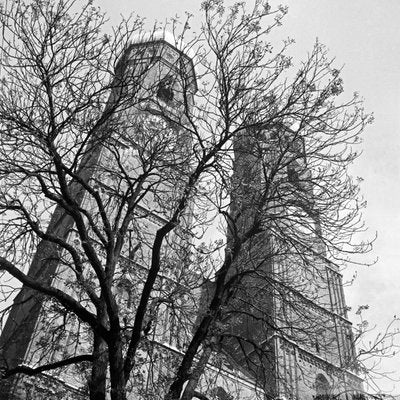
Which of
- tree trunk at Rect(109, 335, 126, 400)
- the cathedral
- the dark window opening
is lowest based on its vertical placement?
tree trunk at Rect(109, 335, 126, 400)

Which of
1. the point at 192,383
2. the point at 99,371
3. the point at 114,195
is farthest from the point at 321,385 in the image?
the point at 99,371

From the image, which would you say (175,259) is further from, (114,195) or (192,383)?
(192,383)

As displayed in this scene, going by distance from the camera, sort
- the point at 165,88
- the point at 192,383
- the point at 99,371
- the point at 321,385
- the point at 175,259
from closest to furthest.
Result: the point at 99,371
the point at 192,383
the point at 165,88
the point at 175,259
the point at 321,385

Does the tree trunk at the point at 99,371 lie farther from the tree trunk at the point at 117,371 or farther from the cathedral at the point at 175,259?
the cathedral at the point at 175,259

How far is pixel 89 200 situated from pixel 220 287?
750 centimetres

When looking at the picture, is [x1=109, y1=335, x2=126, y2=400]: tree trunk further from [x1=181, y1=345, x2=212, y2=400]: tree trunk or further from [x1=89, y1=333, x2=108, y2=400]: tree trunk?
[x1=181, y1=345, x2=212, y2=400]: tree trunk

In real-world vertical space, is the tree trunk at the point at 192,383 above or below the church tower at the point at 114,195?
below

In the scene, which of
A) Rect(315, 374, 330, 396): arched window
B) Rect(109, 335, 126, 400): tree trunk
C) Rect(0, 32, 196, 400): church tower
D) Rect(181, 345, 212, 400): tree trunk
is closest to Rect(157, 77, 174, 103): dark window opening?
Rect(0, 32, 196, 400): church tower

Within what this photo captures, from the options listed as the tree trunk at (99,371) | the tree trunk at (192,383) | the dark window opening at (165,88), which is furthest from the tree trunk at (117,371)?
the dark window opening at (165,88)

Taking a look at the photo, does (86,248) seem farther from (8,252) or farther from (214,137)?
(214,137)

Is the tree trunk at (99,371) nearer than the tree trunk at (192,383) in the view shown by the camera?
Yes

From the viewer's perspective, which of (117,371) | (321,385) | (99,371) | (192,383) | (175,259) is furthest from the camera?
(321,385)

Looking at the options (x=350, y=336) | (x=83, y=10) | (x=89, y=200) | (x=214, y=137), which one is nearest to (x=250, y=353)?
(x=350, y=336)

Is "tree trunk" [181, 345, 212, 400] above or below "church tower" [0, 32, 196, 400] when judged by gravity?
below
